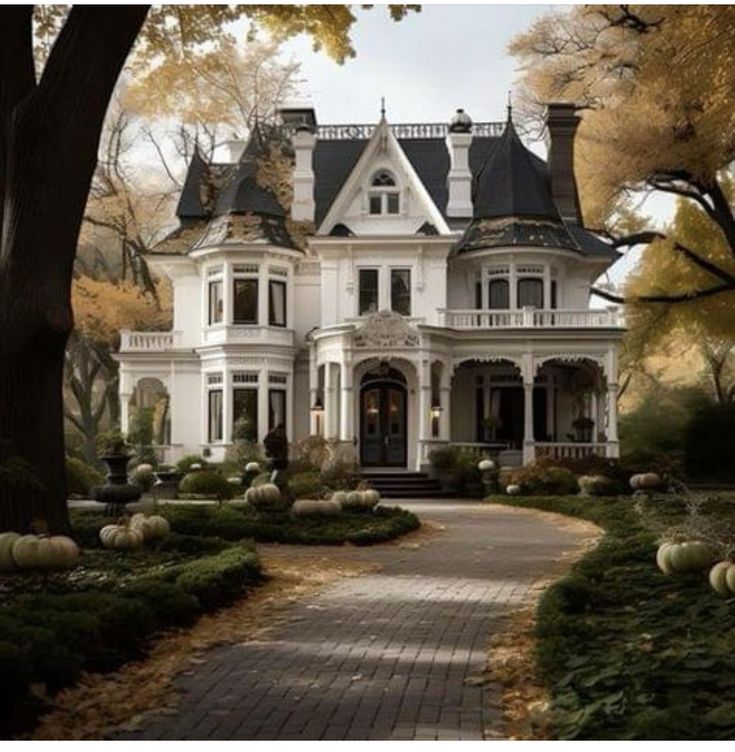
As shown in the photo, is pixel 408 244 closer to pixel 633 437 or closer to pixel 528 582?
pixel 633 437

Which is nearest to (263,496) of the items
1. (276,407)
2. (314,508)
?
(314,508)

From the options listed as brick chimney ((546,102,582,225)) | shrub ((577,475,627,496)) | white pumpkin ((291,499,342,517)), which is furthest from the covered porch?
white pumpkin ((291,499,342,517))

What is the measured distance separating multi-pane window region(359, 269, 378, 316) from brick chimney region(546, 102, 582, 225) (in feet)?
24.7

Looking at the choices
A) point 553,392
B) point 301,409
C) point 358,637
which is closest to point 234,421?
point 301,409

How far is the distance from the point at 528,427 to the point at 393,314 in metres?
5.64

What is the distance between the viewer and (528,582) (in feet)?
39.1

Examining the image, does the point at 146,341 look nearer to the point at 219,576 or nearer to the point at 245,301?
the point at 245,301

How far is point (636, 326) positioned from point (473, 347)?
7198mm

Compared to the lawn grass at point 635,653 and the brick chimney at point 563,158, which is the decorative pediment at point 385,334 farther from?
the lawn grass at point 635,653

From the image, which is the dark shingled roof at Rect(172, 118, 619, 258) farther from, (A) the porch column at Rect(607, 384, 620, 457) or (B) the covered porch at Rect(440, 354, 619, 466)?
(A) the porch column at Rect(607, 384, 620, 457)

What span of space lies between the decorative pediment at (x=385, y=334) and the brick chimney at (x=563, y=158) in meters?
8.78

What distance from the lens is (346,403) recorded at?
32.9m

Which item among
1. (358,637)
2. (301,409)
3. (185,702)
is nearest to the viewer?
(185,702)

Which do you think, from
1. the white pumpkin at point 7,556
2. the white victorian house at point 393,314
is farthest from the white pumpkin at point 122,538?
the white victorian house at point 393,314
